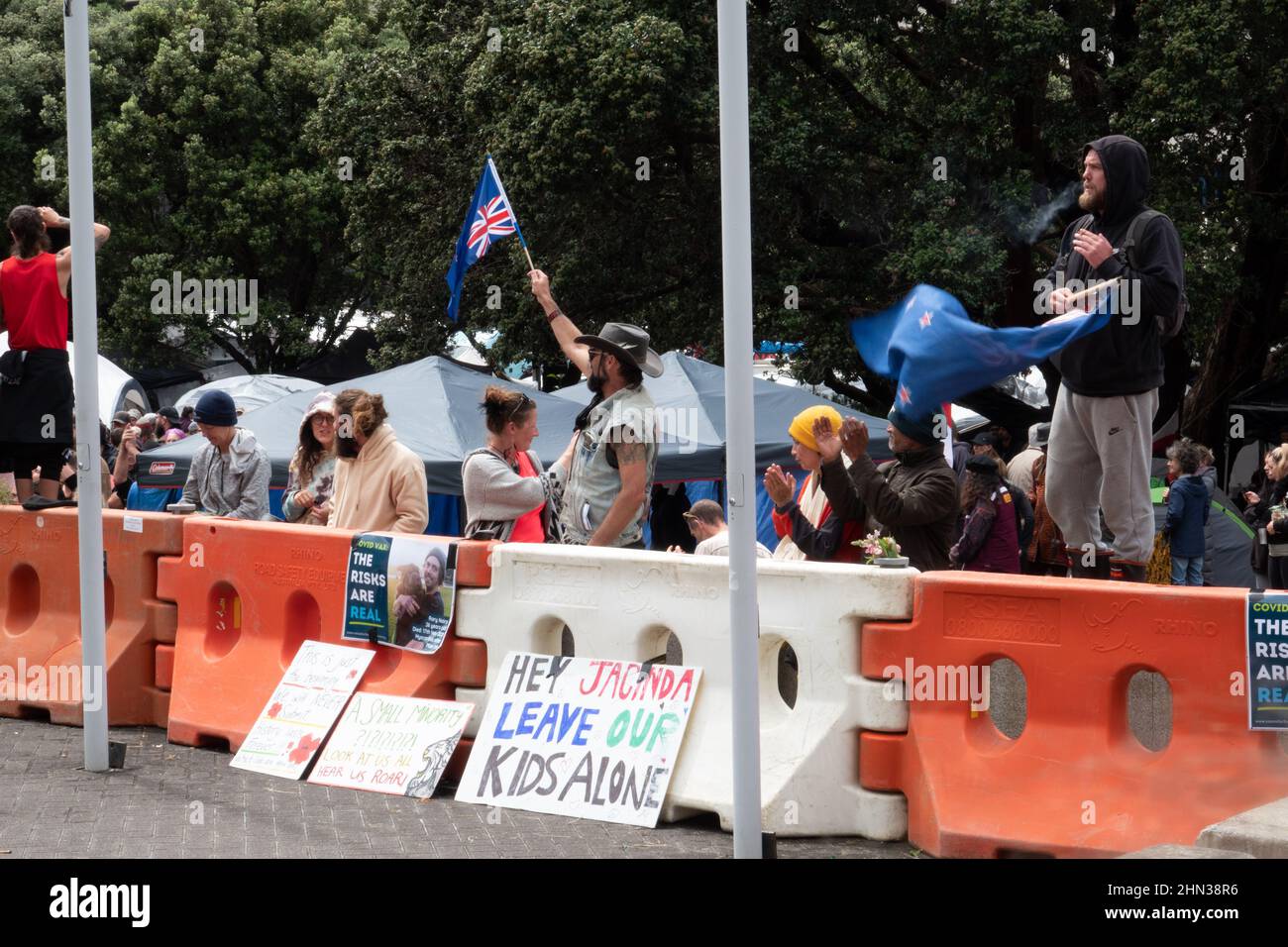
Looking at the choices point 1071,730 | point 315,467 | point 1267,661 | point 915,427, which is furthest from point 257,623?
point 1267,661

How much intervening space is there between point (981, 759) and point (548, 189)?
48.8 ft

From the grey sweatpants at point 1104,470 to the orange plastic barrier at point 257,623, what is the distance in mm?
2692

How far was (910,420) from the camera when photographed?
696 centimetres

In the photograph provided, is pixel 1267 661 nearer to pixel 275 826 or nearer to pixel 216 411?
pixel 275 826

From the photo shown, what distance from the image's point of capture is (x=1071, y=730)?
19.1ft

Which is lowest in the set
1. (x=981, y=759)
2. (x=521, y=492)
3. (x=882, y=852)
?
(x=882, y=852)

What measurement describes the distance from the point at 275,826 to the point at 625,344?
2719mm

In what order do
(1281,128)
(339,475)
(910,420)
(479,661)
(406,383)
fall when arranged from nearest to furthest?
(910,420) → (479,661) → (339,475) → (406,383) → (1281,128)

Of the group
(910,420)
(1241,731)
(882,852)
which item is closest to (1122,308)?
Result: (910,420)

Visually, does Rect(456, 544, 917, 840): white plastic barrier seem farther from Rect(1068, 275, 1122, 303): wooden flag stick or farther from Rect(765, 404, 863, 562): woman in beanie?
Rect(1068, 275, 1122, 303): wooden flag stick

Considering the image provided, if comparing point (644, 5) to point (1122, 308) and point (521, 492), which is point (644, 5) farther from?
point (1122, 308)

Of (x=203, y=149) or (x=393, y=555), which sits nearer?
(x=393, y=555)

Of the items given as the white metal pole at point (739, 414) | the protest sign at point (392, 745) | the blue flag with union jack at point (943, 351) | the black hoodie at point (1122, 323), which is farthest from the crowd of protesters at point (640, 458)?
the white metal pole at point (739, 414)

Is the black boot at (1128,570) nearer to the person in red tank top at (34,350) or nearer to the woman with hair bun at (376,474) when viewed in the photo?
the woman with hair bun at (376,474)
